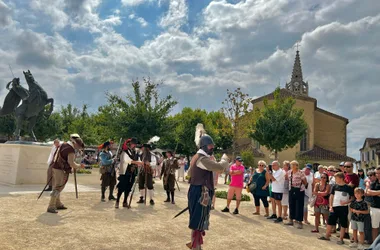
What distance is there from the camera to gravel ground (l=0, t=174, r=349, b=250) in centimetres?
563

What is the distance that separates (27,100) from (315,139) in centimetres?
4211

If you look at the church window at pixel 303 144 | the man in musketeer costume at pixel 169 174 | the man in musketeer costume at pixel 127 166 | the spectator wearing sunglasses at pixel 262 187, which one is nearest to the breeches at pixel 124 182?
the man in musketeer costume at pixel 127 166

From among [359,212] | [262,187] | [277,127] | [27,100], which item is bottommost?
[359,212]

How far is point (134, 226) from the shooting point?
7.02 metres

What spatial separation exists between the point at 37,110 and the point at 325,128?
1708 inches

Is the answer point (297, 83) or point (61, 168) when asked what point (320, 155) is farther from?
point (61, 168)

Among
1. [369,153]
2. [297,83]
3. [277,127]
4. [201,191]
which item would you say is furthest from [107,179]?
[297,83]

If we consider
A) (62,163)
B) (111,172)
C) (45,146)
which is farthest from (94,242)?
(45,146)

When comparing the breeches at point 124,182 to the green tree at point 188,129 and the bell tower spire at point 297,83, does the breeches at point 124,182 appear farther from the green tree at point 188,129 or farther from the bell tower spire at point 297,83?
the bell tower spire at point 297,83

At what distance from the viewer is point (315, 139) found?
4659 centimetres

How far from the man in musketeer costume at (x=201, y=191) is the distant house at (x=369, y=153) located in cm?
4564

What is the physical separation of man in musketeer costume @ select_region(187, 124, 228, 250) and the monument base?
31.3 ft

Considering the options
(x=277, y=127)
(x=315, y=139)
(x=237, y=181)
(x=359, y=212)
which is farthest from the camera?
(x=315, y=139)

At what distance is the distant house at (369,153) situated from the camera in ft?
150
